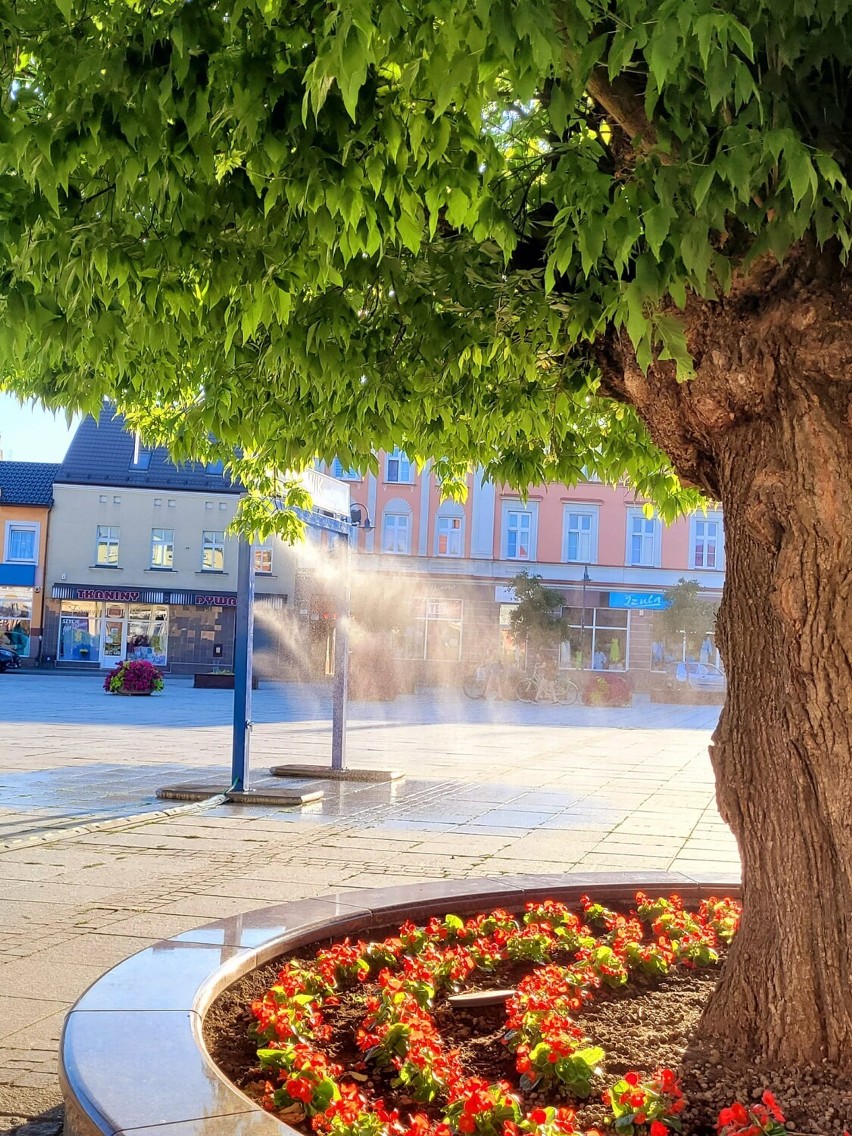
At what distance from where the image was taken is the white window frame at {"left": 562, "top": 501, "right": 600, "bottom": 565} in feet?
159

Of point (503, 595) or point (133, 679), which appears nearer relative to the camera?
point (133, 679)

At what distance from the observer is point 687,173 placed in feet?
9.13

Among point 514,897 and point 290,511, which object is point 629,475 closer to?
point 514,897

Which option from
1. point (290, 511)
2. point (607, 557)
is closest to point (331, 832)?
point (290, 511)

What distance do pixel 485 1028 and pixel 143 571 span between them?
150 feet

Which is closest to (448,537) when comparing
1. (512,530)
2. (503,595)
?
(512,530)

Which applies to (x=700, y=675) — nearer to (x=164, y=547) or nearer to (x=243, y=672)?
(x=164, y=547)

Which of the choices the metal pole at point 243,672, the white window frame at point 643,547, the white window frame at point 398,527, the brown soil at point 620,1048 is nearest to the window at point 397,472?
the white window frame at point 398,527

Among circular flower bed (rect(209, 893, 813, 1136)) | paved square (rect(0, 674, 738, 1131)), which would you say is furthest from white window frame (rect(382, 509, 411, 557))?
circular flower bed (rect(209, 893, 813, 1136))

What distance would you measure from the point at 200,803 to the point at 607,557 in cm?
3848

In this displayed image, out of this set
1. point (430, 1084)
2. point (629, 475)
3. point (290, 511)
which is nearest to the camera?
point (430, 1084)

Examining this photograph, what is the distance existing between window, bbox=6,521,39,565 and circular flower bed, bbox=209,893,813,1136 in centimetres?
4582

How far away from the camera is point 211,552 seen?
48594 millimetres

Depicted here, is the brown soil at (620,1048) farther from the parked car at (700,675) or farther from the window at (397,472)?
the window at (397,472)
